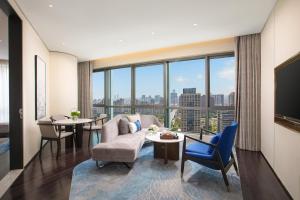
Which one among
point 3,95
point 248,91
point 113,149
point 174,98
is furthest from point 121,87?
point 248,91

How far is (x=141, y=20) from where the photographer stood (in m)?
3.26

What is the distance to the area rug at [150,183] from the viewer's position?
2195 millimetres

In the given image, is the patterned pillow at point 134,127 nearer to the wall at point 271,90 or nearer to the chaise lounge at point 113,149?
the chaise lounge at point 113,149

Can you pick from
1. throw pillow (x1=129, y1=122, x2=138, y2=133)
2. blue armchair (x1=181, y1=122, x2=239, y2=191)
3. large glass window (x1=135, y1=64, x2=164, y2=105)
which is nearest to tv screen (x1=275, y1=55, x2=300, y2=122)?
blue armchair (x1=181, y1=122, x2=239, y2=191)

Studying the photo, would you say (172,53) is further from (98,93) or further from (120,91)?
(98,93)

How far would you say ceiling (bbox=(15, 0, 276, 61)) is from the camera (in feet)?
8.94

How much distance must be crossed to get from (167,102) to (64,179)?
361 cm

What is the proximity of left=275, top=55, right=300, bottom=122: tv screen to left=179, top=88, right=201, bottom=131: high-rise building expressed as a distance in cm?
243

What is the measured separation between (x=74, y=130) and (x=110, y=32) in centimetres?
260

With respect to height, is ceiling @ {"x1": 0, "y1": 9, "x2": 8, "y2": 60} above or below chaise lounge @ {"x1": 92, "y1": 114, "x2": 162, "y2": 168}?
above

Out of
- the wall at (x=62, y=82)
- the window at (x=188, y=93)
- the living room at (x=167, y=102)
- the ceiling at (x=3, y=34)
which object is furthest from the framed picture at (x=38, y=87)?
the window at (x=188, y=93)

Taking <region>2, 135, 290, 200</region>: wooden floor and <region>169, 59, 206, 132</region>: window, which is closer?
<region>2, 135, 290, 200</region>: wooden floor

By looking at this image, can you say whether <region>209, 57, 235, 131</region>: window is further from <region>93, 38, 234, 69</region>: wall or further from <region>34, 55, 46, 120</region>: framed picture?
<region>34, 55, 46, 120</region>: framed picture

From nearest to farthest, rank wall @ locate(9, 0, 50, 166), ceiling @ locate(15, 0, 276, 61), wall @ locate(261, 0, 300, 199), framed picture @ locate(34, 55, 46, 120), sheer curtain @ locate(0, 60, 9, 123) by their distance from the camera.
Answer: wall @ locate(261, 0, 300, 199)
ceiling @ locate(15, 0, 276, 61)
wall @ locate(9, 0, 50, 166)
framed picture @ locate(34, 55, 46, 120)
sheer curtain @ locate(0, 60, 9, 123)
